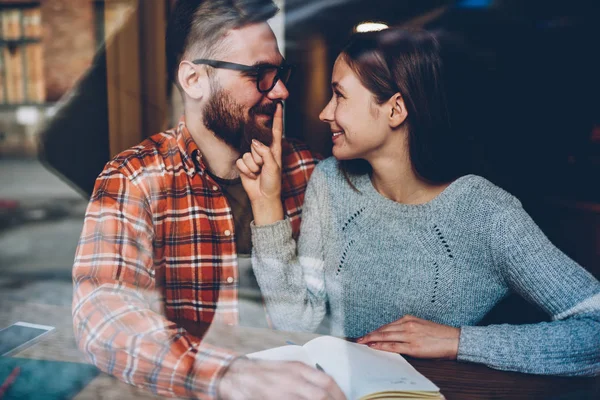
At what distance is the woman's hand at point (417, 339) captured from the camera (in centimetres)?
112

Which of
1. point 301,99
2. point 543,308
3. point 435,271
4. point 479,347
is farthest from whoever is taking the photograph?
point 301,99

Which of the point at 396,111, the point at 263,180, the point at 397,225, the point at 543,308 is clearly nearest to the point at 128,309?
the point at 263,180

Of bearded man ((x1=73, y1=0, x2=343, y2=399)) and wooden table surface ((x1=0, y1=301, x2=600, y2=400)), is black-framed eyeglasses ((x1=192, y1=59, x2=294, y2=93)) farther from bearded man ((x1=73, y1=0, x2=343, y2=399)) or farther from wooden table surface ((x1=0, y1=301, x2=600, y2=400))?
wooden table surface ((x1=0, y1=301, x2=600, y2=400))

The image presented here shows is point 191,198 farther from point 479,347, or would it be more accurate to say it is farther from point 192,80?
point 479,347

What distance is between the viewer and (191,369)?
3.36 ft

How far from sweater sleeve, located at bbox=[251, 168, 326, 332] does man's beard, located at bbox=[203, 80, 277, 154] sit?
273mm

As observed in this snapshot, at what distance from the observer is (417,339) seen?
114 cm

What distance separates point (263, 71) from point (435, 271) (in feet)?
2.48

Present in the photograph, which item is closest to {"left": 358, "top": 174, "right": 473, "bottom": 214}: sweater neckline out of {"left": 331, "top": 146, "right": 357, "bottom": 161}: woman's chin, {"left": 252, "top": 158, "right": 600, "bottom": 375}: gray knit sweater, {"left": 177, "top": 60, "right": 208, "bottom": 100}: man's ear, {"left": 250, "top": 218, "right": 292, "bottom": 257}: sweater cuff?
{"left": 252, "top": 158, "right": 600, "bottom": 375}: gray knit sweater

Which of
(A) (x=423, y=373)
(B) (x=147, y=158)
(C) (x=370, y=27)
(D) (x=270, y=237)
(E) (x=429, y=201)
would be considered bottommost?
(A) (x=423, y=373)

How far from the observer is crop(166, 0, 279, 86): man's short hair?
55.2 inches

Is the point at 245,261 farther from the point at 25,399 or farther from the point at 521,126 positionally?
the point at 521,126

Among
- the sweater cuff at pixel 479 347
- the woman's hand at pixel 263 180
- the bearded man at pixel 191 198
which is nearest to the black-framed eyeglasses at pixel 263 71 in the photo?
the bearded man at pixel 191 198

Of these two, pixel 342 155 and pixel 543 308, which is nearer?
pixel 543 308
